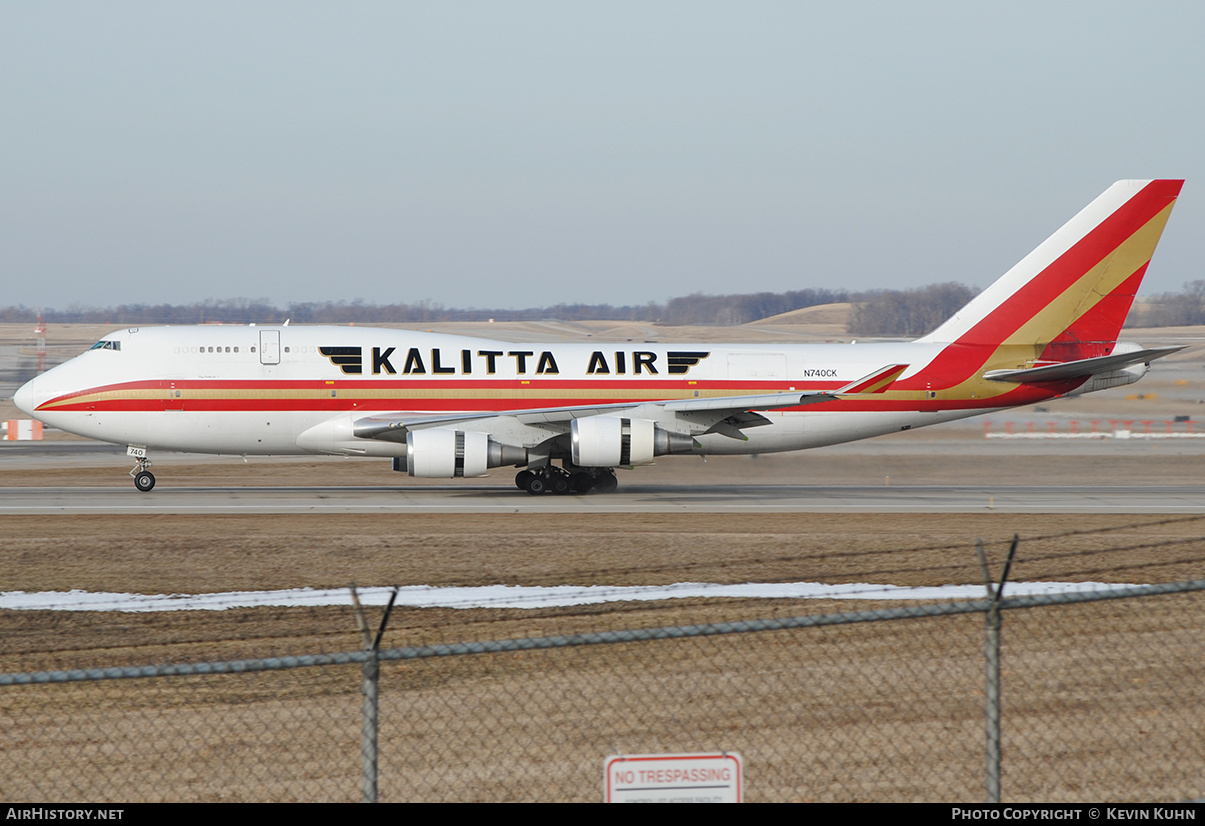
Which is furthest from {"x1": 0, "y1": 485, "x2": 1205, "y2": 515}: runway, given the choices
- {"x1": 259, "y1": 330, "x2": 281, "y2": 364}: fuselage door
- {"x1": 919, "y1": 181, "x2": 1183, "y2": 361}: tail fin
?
{"x1": 919, "y1": 181, "x2": 1183, "y2": 361}: tail fin

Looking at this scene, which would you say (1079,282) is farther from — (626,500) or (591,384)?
(626,500)

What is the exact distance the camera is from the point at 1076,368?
30.9 m

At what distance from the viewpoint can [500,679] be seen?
1262cm

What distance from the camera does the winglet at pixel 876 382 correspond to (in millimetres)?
31641

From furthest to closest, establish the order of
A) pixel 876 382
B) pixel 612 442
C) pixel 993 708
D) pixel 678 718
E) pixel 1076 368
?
pixel 876 382 → pixel 1076 368 → pixel 612 442 → pixel 678 718 → pixel 993 708

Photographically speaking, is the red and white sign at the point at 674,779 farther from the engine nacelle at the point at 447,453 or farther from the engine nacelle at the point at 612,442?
the engine nacelle at the point at 612,442

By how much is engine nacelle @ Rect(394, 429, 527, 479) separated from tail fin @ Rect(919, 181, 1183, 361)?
14018 mm

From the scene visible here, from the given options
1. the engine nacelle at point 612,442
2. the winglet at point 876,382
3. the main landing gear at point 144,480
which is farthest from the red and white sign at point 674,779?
the main landing gear at point 144,480

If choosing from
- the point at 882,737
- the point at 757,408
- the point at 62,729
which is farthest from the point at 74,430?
the point at 882,737

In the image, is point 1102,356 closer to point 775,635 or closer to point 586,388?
point 586,388

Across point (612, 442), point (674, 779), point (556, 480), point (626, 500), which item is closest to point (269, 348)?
point (556, 480)

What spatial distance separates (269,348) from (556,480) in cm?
853

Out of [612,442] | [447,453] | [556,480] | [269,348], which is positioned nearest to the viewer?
[447,453]

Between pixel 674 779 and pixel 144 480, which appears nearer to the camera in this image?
pixel 674 779
